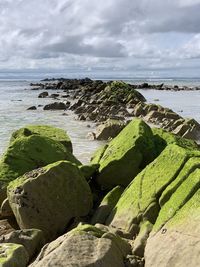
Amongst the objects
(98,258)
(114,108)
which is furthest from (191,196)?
(114,108)

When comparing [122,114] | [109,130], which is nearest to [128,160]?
[109,130]

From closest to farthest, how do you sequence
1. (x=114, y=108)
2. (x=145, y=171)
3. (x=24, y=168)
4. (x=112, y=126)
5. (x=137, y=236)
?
(x=137, y=236)
(x=145, y=171)
(x=24, y=168)
(x=112, y=126)
(x=114, y=108)

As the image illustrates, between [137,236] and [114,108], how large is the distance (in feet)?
83.0

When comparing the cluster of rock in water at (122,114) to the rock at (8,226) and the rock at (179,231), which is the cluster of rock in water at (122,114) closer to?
the rock at (8,226)

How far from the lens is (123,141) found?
34.7ft

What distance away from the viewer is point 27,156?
10672mm

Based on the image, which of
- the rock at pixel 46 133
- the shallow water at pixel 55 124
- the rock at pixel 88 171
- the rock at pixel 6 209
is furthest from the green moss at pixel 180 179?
the shallow water at pixel 55 124

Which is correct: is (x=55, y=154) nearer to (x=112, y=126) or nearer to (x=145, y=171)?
(x=145, y=171)

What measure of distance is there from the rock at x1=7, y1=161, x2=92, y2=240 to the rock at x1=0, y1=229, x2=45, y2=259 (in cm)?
77

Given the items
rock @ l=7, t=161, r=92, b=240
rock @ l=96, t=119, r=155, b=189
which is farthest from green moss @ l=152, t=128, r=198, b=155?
rock @ l=7, t=161, r=92, b=240

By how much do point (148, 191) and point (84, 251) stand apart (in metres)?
2.09

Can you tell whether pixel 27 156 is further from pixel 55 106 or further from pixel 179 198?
pixel 55 106

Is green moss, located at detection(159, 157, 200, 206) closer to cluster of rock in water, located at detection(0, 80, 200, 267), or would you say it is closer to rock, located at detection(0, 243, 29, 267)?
cluster of rock in water, located at detection(0, 80, 200, 267)

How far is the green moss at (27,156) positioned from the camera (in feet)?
34.1
